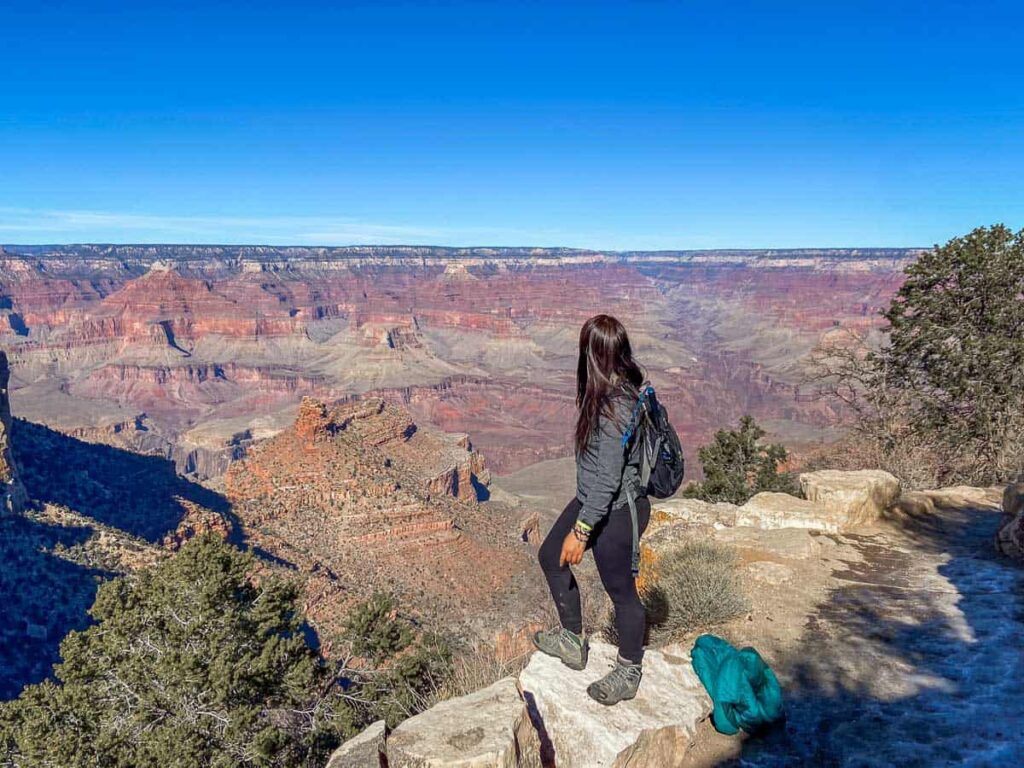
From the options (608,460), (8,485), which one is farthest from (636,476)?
(8,485)

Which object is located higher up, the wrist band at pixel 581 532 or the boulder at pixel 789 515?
the wrist band at pixel 581 532

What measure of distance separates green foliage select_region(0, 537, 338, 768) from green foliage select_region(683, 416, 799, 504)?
411 inches

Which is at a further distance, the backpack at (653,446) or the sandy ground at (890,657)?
the sandy ground at (890,657)

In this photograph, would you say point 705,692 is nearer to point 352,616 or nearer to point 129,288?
point 352,616

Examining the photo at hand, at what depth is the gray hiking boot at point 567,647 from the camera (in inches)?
167

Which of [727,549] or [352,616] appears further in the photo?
[352,616]

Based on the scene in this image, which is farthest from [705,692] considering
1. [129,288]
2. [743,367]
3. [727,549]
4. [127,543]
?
[129,288]

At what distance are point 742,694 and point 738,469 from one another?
13874 millimetres

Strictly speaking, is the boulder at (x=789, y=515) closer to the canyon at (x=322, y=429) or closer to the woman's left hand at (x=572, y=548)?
the canyon at (x=322, y=429)

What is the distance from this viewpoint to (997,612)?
225 inches

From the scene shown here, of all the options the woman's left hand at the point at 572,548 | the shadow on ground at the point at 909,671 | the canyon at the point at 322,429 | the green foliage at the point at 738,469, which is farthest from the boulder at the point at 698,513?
the green foliage at the point at 738,469

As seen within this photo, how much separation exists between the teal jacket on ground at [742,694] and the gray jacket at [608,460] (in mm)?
1573

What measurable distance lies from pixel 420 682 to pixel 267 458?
28456mm

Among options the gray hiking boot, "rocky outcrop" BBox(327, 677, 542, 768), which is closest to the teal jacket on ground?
the gray hiking boot
